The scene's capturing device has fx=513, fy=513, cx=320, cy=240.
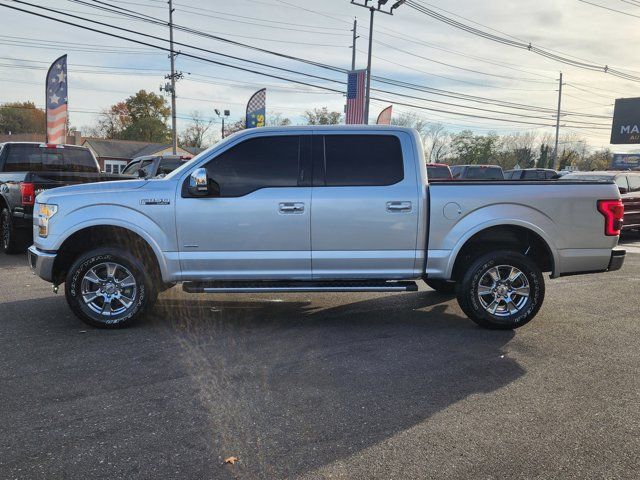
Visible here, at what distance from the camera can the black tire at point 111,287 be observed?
532cm

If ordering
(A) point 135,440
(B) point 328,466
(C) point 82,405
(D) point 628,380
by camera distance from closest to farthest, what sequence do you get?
(B) point 328,466 < (A) point 135,440 < (C) point 82,405 < (D) point 628,380

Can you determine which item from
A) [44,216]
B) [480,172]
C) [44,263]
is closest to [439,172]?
[480,172]

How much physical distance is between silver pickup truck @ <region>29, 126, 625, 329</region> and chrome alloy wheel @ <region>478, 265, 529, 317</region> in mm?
12

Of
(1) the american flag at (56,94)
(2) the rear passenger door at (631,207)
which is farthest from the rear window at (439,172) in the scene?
(1) the american flag at (56,94)

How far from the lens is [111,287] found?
5.42m

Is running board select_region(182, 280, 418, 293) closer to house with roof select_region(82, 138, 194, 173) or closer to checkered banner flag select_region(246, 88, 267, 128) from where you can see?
checkered banner flag select_region(246, 88, 267, 128)

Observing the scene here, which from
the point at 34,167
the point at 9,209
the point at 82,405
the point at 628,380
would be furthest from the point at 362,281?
the point at 34,167

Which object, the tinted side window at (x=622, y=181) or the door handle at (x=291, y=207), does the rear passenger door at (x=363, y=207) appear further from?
the tinted side window at (x=622, y=181)

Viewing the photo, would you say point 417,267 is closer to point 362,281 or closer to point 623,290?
point 362,281

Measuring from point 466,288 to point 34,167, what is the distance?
30.4 ft

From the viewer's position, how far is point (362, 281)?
18.1ft

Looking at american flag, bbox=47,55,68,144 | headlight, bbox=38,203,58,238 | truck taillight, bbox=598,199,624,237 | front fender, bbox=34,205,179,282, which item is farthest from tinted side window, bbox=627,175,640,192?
american flag, bbox=47,55,68,144

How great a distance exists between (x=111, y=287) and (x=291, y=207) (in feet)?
6.84

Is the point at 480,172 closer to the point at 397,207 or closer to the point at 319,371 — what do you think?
the point at 397,207
